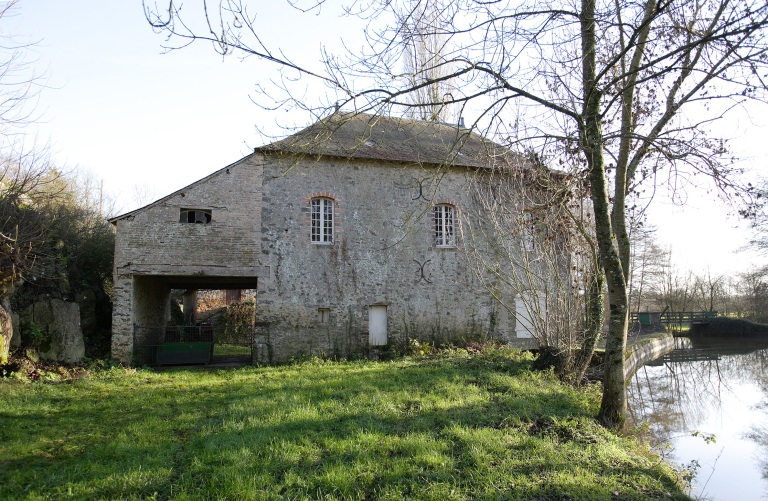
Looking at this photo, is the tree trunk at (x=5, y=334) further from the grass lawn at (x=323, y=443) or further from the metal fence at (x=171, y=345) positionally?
the metal fence at (x=171, y=345)

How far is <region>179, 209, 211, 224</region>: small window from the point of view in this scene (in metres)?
12.4

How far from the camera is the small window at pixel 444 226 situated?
47.5 ft

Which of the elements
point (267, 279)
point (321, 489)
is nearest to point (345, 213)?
point (267, 279)

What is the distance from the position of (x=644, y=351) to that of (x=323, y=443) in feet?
56.4

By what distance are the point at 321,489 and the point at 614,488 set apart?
9.86ft

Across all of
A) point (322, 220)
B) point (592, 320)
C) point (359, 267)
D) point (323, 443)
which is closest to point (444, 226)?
point (359, 267)

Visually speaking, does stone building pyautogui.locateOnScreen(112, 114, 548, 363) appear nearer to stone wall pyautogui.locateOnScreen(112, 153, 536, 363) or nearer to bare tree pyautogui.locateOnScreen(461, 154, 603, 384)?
stone wall pyautogui.locateOnScreen(112, 153, 536, 363)

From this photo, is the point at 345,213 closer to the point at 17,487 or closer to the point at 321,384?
the point at 321,384

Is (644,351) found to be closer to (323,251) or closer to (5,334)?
(323,251)

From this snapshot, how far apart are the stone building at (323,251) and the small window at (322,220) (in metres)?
0.03

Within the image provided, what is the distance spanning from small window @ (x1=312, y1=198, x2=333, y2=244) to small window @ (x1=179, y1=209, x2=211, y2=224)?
2.90m

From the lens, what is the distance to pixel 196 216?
492 inches

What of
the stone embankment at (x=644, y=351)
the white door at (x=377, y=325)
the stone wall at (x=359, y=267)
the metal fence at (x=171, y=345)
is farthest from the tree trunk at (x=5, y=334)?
the stone embankment at (x=644, y=351)

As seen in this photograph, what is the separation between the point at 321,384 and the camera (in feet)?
28.9
